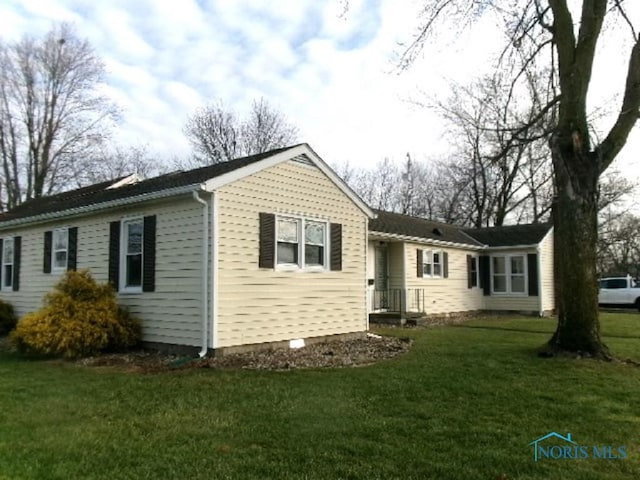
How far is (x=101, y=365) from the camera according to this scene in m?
9.30

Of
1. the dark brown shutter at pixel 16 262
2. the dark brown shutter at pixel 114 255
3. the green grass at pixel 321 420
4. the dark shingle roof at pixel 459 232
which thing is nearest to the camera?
the green grass at pixel 321 420

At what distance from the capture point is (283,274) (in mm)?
10969

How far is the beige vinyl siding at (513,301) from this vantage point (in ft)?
69.3

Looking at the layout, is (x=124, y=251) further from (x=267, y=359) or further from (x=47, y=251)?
(x=267, y=359)

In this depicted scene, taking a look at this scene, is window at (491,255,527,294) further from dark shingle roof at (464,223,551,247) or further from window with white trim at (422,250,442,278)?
window with white trim at (422,250,442,278)

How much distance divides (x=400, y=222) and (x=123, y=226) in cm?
1150

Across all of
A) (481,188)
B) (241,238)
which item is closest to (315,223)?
(241,238)

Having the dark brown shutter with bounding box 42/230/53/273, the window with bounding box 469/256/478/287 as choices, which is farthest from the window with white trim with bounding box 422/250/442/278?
the dark brown shutter with bounding box 42/230/53/273

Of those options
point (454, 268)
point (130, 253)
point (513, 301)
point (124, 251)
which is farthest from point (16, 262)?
point (513, 301)

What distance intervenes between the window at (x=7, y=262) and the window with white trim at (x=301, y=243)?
884cm

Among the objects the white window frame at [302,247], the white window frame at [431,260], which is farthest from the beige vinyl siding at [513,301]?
the white window frame at [302,247]

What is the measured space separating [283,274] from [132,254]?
10.7 feet

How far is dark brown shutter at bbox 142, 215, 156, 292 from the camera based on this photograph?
10.6m

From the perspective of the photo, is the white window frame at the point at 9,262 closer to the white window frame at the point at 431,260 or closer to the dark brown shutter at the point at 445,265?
the white window frame at the point at 431,260
